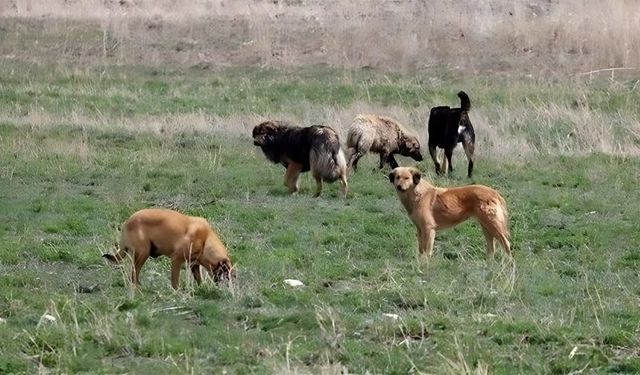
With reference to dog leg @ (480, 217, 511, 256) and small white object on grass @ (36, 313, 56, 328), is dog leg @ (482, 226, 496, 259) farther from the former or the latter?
small white object on grass @ (36, 313, 56, 328)

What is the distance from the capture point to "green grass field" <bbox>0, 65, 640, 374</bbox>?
9.02 metres

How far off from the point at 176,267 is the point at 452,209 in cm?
356

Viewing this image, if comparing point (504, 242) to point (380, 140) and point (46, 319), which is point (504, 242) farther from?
point (380, 140)

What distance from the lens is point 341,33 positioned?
3578 cm

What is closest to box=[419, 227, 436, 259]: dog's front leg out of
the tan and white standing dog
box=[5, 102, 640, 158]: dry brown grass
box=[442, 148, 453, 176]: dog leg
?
the tan and white standing dog

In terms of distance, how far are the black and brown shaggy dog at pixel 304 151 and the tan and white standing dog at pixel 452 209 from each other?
3.62m

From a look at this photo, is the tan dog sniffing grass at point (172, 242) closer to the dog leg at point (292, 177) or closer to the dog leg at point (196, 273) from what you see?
the dog leg at point (196, 273)

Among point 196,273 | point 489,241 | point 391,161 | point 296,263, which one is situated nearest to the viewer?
point 196,273

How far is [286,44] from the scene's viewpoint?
35156 millimetres

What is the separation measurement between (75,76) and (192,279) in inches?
797

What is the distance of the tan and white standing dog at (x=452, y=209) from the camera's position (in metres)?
13.1

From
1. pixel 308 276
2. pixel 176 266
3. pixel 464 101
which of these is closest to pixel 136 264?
pixel 176 266

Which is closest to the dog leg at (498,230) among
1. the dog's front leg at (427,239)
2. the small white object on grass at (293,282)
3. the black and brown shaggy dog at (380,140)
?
the dog's front leg at (427,239)

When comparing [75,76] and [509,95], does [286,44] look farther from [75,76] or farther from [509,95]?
[509,95]
